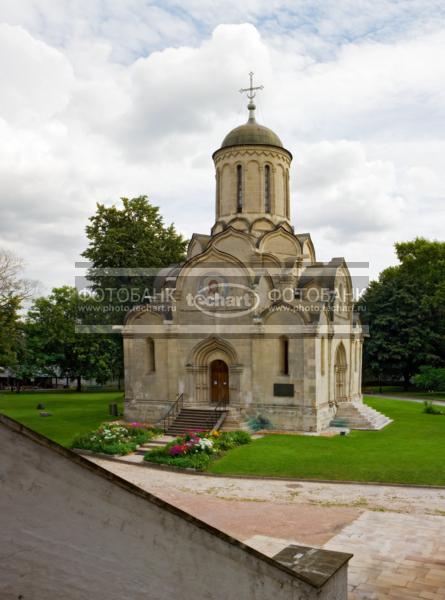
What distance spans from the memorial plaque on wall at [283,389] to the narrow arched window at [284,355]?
2.15 feet

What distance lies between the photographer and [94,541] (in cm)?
434

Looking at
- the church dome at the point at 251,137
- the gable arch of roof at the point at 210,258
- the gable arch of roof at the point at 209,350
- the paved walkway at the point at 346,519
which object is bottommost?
the paved walkway at the point at 346,519

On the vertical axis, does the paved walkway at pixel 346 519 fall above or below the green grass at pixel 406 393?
above

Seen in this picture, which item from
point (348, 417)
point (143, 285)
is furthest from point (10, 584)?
point (143, 285)

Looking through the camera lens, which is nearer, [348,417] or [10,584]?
[10,584]

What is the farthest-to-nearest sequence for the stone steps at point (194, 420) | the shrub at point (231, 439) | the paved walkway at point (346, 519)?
1. the stone steps at point (194, 420)
2. the shrub at point (231, 439)
3. the paved walkway at point (346, 519)

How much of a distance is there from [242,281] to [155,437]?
8354 millimetres

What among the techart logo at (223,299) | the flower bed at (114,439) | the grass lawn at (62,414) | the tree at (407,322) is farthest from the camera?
the tree at (407,322)

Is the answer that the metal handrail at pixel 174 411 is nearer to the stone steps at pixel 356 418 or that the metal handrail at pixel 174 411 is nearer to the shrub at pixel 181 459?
the shrub at pixel 181 459

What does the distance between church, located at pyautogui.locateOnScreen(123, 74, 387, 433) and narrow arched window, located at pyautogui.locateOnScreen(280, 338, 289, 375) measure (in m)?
0.05

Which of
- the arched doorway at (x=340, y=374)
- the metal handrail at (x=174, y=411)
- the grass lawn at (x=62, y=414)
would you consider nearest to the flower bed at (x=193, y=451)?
the metal handrail at (x=174, y=411)

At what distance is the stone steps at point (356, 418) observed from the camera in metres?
25.0

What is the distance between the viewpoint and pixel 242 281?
25188mm

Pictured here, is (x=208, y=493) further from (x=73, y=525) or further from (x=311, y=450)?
(x=73, y=525)
